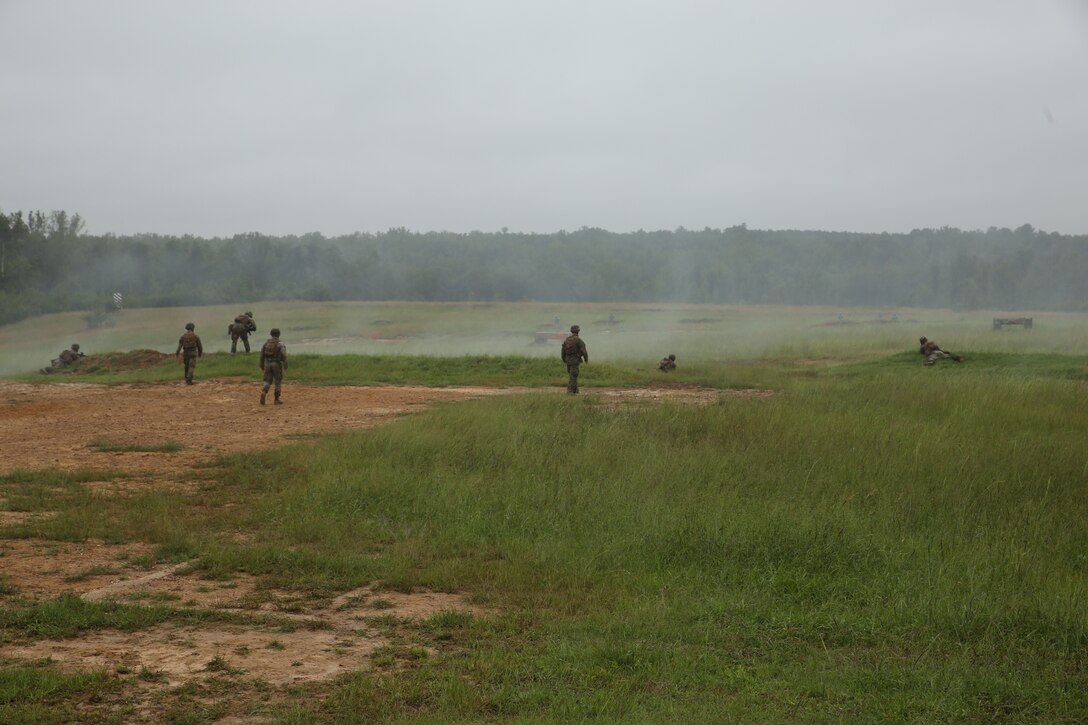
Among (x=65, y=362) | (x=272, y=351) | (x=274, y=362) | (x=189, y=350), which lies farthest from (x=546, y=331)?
(x=272, y=351)

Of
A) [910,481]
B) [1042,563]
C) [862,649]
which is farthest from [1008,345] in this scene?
[862,649]

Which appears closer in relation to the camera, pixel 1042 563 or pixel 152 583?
pixel 152 583

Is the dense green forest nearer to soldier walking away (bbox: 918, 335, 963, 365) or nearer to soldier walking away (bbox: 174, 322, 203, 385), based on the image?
soldier walking away (bbox: 174, 322, 203, 385)

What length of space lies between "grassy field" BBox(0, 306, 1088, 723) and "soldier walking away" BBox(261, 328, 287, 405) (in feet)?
16.1

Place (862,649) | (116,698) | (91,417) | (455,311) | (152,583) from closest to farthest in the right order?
(116,698) < (862,649) < (152,583) < (91,417) < (455,311)

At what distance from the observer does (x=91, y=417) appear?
60.4 ft

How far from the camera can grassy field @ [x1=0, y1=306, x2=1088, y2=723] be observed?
5582 millimetres

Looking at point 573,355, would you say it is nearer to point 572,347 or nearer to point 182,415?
point 572,347

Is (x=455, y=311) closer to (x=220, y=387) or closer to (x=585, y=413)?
(x=220, y=387)

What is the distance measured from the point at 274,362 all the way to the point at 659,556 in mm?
13075

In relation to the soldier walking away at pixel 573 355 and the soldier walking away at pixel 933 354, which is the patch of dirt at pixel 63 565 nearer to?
the soldier walking away at pixel 573 355

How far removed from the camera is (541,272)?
88750 mm

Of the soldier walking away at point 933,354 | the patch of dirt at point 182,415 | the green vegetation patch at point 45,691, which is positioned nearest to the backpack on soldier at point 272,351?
the patch of dirt at point 182,415

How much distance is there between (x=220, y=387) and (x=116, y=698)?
1885 cm
